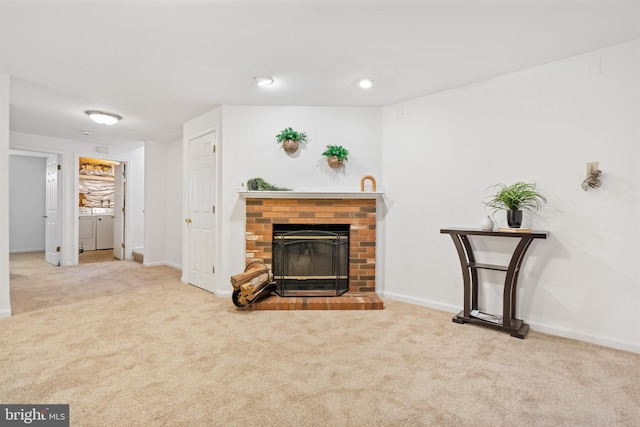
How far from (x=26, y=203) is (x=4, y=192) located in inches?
229

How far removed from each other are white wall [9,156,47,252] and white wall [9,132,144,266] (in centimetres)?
241

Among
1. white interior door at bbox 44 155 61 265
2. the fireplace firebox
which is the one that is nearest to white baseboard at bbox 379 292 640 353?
the fireplace firebox

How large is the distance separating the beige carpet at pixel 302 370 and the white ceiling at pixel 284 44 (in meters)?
2.28

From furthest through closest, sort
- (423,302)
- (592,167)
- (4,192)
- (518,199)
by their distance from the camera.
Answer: (423,302) → (4,192) → (518,199) → (592,167)

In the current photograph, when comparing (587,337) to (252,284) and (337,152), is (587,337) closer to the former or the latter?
(337,152)

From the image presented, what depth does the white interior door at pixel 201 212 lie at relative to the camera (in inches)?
158

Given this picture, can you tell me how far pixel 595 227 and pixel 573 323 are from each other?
802 mm

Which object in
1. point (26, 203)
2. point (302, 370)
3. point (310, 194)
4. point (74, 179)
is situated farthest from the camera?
point (26, 203)

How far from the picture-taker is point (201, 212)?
165 inches

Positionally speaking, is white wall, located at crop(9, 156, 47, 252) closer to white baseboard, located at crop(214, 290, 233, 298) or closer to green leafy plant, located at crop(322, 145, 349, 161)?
white baseboard, located at crop(214, 290, 233, 298)

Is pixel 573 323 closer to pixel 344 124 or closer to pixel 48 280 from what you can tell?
pixel 344 124

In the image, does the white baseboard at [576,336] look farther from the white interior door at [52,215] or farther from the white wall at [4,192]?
the white interior door at [52,215]

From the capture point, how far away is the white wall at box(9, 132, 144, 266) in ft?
17.4

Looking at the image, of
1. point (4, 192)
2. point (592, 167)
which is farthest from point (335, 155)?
point (4, 192)
